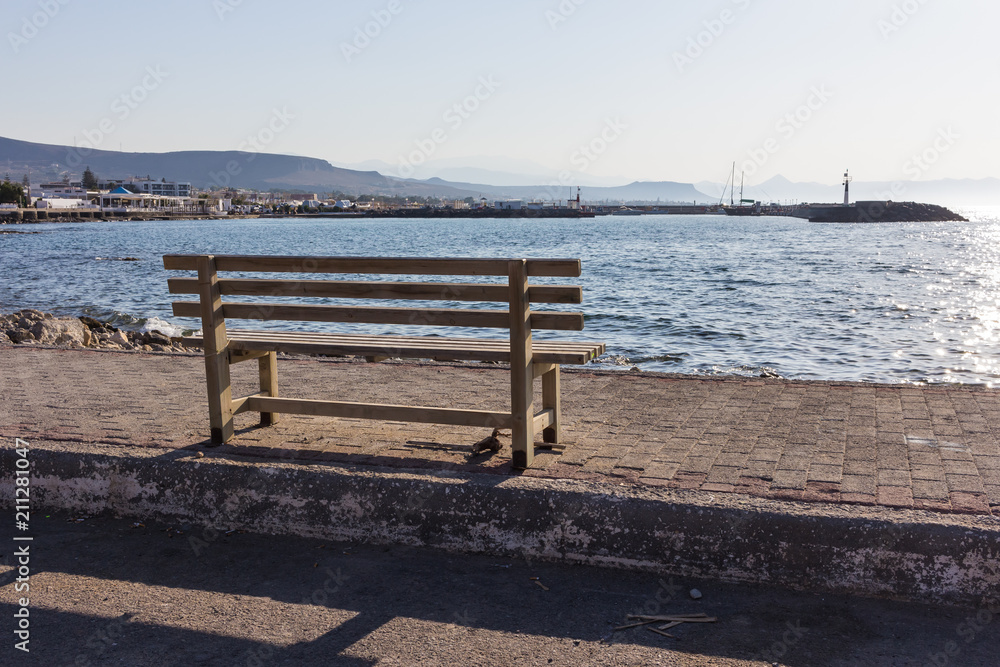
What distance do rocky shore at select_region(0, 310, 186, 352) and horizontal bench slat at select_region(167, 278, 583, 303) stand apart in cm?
978

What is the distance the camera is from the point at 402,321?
4.66 m

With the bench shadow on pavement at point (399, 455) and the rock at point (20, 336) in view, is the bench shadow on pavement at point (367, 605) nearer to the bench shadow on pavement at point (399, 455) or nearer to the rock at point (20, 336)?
the bench shadow on pavement at point (399, 455)

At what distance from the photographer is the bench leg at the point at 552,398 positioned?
5145 mm

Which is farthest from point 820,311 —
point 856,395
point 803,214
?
point 803,214

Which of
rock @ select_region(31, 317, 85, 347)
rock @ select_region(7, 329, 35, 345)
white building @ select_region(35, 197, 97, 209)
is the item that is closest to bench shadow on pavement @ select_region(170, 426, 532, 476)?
rock @ select_region(31, 317, 85, 347)

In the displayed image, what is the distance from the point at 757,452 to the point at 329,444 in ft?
8.82

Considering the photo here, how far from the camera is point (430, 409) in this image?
470cm

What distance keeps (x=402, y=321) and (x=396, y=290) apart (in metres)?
0.19

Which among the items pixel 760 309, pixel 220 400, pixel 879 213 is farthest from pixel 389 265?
pixel 879 213

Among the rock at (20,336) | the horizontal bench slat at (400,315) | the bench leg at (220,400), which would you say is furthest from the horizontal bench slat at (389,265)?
the rock at (20,336)

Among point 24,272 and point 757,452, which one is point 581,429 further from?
point 24,272

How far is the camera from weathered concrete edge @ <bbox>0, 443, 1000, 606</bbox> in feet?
12.1

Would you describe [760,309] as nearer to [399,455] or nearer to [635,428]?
[635,428]

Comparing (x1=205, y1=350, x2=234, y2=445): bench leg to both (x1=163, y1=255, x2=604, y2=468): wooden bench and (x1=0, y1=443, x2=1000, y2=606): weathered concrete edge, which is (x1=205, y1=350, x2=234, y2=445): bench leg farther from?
(x1=0, y1=443, x2=1000, y2=606): weathered concrete edge
